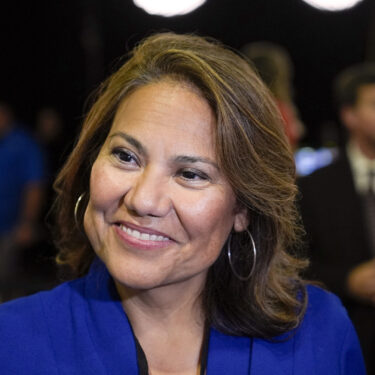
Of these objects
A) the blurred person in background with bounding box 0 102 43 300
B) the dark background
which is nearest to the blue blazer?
the blurred person in background with bounding box 0 102 43 300

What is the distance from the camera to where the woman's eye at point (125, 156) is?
5.29ft

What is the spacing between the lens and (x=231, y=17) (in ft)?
26.1

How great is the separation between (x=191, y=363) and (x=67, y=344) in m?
0.33

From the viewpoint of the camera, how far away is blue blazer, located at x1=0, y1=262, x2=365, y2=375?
162 cm

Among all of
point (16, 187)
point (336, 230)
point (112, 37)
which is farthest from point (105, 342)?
point (112, 37)

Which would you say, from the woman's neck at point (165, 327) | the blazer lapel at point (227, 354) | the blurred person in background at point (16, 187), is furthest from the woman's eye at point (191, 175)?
the blurred person in background at point (16, 187)

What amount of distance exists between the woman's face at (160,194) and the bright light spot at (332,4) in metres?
6.30

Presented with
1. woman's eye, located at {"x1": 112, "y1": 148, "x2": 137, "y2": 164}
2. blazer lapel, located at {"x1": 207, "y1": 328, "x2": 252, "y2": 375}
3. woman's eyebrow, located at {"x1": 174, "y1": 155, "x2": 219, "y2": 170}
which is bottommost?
blazer lapel, located at {"x1": 207, "y1": 328, "x2": 252, "y2": 375}

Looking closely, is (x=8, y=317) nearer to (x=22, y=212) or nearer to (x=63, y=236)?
(x=63, y=236)

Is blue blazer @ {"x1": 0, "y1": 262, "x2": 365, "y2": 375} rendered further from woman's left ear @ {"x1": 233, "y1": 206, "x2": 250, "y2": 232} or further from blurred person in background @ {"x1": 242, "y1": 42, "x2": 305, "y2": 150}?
blurred person in background @ {"x1": 242, "y1": 42, "x2": 305, "y2": 150}

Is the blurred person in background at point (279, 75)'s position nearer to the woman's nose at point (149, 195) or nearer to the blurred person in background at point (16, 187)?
the woman's nose at point (149, 195)

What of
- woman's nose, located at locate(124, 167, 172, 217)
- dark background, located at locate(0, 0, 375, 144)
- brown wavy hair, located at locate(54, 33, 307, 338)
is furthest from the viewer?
dark background, located at locate(0, 0, 375, 144)

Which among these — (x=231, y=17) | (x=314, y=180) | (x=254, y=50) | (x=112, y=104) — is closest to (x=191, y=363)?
(x=112, y=104)

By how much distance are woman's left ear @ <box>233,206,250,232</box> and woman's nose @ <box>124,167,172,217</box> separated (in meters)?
0.26
